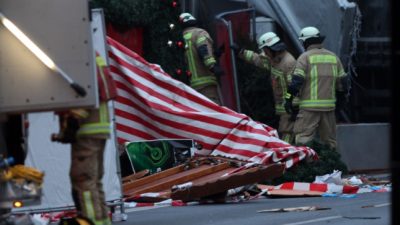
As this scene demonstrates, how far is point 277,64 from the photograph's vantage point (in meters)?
15.9

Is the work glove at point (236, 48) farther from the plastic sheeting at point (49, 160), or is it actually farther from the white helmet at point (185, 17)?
the plastic sheeting at point (49, 160)

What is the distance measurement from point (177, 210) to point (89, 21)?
15.5 ft

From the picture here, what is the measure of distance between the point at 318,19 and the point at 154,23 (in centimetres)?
268

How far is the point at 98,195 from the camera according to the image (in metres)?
7.86

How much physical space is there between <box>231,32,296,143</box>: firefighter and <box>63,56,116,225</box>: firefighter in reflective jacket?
7973 mm

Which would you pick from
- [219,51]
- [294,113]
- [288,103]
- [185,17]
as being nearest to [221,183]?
[288,103]

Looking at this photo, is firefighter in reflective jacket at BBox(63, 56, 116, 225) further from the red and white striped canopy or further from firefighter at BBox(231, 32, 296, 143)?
firefighter at BBox(231, 32, 296, 143)

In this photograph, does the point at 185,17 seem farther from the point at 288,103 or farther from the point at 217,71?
the point at 288,103

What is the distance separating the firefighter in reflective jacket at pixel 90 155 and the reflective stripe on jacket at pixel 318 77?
7.45 meters

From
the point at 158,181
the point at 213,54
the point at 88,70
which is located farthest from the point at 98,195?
the point at 213,54

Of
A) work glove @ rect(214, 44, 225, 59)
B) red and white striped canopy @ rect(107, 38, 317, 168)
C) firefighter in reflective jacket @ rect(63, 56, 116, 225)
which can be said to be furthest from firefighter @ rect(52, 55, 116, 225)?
work glove @ rect(214, 44, 225, 59)

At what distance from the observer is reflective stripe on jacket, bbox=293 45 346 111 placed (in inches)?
592

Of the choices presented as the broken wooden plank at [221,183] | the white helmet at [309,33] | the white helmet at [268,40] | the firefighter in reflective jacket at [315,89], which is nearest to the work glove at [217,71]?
the white helmet at [268,40]

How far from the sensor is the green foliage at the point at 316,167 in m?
13.7
